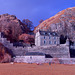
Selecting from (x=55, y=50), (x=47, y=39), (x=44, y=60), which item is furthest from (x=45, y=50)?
→ (x=47, y=39)

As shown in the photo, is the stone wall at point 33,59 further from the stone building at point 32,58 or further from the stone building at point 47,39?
the stone building at point 47,39

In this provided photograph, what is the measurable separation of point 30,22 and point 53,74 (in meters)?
71.5

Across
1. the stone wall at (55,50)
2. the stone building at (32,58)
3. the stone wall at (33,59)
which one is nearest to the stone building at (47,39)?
the stone wall at (55,50)

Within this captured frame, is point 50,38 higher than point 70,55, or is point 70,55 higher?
point 50,38

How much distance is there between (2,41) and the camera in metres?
42.9

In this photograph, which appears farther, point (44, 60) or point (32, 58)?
point (32, 58)

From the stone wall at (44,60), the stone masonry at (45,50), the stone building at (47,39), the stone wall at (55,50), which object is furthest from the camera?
the stone building at (47,39)

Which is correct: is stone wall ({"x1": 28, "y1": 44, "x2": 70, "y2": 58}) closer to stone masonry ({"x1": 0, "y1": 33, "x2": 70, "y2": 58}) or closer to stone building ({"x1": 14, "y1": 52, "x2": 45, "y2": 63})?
stone masonry ({"x1": 0, "y1": 33, "x2": 70, "y2": 58})

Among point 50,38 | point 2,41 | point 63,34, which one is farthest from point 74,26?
point 2,41

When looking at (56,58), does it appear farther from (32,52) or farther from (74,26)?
(74,26)

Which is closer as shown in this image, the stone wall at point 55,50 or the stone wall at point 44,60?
the stone wall at point 44,60

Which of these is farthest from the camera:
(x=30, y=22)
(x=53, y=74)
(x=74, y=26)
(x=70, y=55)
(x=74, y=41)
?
(x=30, y=22)

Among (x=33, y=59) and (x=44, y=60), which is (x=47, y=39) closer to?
(x=44, y=60)

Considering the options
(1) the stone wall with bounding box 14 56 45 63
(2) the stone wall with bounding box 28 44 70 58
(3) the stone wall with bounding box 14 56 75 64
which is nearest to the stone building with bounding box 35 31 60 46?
(2) the stone wall with bounding box 28 44 70 58
